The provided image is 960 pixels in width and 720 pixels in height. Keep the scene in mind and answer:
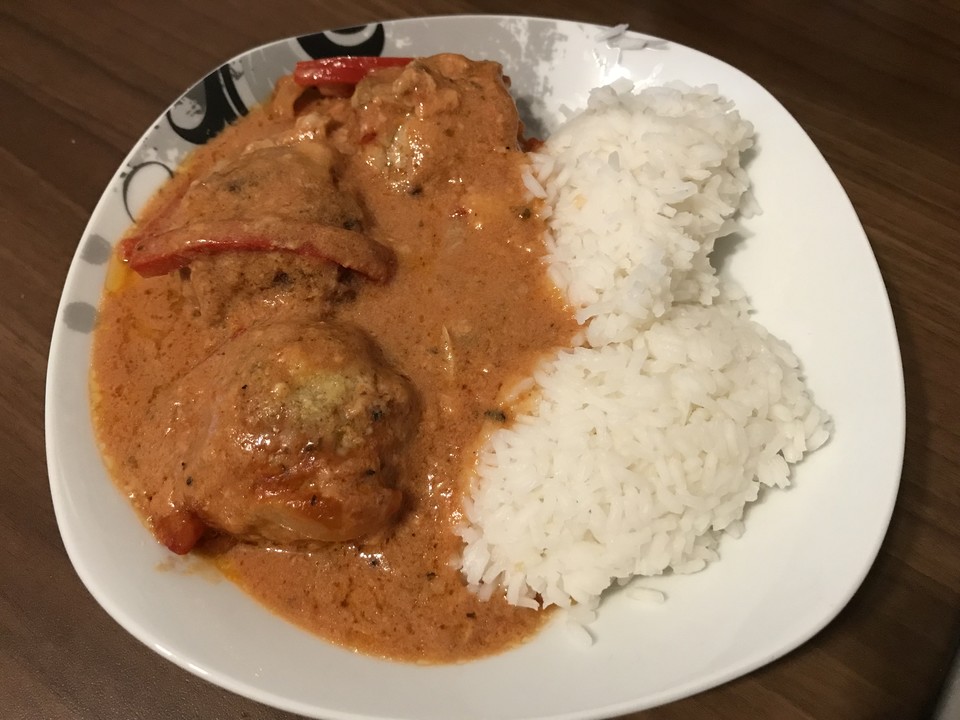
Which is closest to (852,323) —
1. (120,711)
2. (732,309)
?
(732,309)

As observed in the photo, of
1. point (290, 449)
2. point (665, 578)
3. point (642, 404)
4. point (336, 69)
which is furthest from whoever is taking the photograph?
point (336, 69)

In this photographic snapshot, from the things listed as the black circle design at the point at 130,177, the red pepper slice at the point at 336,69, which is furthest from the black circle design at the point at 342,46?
the black circle design at the point at 130,177

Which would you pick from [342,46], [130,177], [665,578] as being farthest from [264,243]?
[665,578]

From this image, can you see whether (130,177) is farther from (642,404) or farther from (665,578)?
(665,578)

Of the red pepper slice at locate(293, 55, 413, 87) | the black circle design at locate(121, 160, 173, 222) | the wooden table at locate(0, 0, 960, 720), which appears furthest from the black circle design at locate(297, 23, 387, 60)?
the black circle design at locate(121, 160, 173, 222)

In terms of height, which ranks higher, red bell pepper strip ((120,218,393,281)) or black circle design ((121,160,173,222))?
red bell pepper strip ((120,218,393,281))

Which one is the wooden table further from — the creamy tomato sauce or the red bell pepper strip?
the red bell pepper strip
